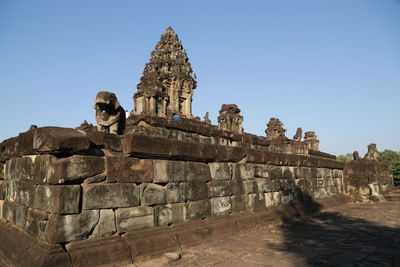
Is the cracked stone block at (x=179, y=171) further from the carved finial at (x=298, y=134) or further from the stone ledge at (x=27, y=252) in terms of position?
the carved finial at (x=298, y=134)

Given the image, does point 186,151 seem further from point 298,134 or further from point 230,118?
point 298,134

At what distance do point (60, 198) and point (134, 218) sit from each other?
1083 mm

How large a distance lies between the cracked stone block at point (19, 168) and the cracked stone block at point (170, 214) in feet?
6.29

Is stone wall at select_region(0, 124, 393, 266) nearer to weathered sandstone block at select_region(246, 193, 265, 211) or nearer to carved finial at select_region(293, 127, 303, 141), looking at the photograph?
weathered sandstone block at select_region(246, 193, 265, 211)

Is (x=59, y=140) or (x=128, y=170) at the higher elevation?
(x=59, y=140)

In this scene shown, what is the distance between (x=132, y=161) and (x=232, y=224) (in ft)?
8.08

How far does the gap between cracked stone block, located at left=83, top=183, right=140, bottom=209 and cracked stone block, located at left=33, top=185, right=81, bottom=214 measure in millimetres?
130

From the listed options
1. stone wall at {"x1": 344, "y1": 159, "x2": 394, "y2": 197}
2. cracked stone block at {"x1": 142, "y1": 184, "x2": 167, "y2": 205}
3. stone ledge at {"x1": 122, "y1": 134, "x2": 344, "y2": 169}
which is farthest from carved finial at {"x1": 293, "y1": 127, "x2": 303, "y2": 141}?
cracked stone block at {"x1": 142, "y1": 184, "x2": 167, "y2": 205}

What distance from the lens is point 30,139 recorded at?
3885 millimetres

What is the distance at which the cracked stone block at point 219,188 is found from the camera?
5.29 metres

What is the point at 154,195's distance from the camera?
4.29 meters

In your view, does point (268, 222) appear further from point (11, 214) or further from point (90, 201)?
point (11, 214)

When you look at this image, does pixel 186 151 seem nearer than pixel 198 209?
Yes

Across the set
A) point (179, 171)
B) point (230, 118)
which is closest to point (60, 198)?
point (179, 171)
